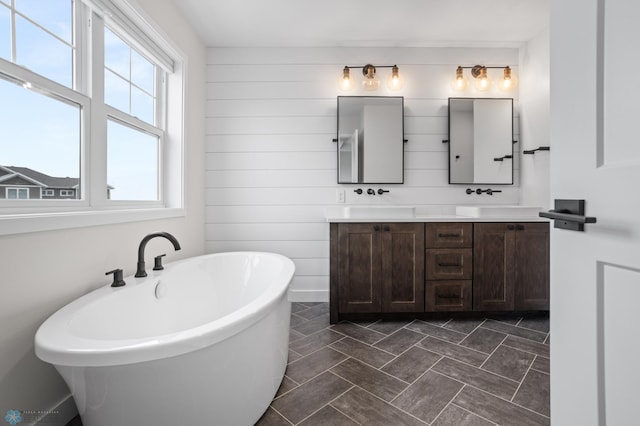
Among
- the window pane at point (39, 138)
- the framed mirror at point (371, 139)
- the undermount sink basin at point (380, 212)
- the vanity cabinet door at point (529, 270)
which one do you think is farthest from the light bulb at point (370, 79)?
the window pane at point (39, 138)

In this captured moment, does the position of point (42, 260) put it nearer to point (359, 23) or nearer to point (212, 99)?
point (212, 99)

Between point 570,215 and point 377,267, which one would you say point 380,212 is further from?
point 570,215

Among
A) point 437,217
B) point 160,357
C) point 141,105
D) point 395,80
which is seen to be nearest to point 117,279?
point 160,357

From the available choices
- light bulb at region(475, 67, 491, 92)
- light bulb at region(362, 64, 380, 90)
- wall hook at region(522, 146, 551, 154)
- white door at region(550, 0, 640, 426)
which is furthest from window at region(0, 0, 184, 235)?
wall hook at region(522, 146, 551, 154)

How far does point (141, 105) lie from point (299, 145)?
4.53 ft

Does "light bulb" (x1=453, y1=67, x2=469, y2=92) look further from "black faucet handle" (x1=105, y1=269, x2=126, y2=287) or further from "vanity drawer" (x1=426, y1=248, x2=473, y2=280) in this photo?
"black faucet handle" (x1=105, y1=269, x2=126, y2=287)

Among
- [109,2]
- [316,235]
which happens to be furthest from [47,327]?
[316,235]

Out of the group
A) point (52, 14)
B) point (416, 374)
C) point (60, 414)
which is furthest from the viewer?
point (416, 374)

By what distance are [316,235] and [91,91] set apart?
2.06 metres

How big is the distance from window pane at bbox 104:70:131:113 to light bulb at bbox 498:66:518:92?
3367 millimetres

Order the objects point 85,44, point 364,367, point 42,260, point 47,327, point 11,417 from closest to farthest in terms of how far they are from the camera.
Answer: point 47,327 → point 11,417 → point 42,260 → point 85,44 → point 364,367

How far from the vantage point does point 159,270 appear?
1.87 meters

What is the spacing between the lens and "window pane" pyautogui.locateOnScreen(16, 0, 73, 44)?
4.32 ft

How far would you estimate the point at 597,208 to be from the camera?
62 centimetres
